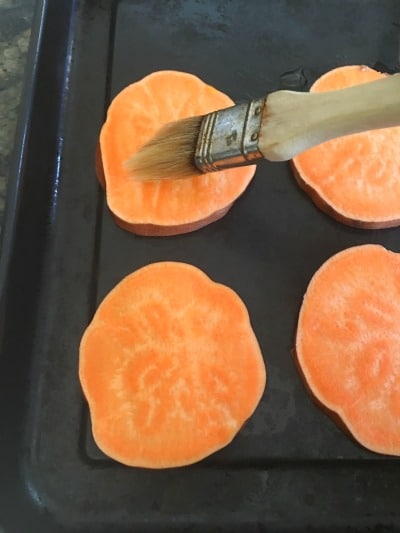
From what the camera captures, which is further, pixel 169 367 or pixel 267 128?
pixel 169 367

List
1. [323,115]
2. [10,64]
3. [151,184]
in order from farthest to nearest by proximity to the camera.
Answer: [10,64], [151,184], [323,115]

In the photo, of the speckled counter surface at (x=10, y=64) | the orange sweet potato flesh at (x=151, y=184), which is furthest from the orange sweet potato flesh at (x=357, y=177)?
the speckled counter surface at (x=10, y=64)

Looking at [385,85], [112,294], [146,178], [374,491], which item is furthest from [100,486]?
[385,85]

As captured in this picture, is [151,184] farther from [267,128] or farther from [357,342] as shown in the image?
[357,342]

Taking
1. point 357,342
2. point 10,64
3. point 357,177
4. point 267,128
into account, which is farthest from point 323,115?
point 10,64

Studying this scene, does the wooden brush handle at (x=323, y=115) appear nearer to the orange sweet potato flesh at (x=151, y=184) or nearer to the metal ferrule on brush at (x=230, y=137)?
the metal ferrule on brush at (x=230, y=137)

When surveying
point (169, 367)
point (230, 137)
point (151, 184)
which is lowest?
point (169, 367)

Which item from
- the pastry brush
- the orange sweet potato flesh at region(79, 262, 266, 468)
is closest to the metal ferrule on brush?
the pastry brush
